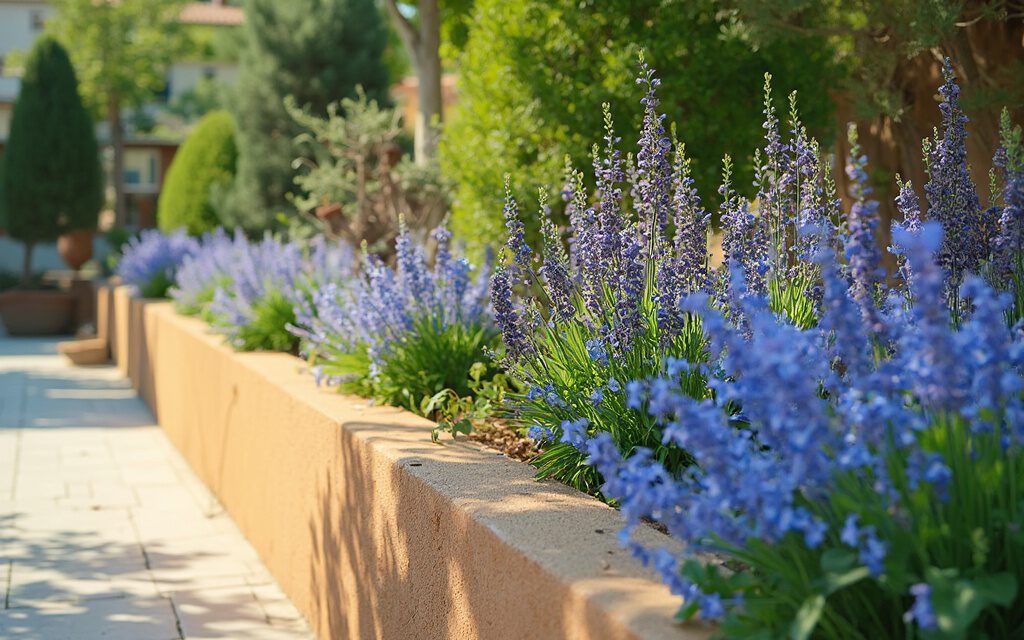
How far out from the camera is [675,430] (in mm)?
1818

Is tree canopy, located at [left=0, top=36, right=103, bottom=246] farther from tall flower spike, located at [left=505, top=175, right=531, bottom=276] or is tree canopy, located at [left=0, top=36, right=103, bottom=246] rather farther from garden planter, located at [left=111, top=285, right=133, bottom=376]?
tall flower spike, located at [left=505, top=175, right=531, bottom=276]

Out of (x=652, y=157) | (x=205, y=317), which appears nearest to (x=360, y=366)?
(x=652, y=157)

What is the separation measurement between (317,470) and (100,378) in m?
9.46

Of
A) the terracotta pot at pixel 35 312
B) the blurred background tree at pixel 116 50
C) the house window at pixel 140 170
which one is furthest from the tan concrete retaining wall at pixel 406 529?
the house window at pixel 140 170

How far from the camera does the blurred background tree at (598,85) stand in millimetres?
5699

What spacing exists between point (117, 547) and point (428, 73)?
475 centimetres

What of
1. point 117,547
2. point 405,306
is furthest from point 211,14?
point 405,306

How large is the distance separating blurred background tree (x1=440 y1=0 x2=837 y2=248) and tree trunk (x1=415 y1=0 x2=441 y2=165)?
264cm

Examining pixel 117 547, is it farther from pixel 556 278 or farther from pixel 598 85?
pixel 598 85

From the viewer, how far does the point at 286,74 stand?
12.2m

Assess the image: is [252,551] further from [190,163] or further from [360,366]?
[190,163]

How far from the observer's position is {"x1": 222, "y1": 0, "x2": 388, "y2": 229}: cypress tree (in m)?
12.2

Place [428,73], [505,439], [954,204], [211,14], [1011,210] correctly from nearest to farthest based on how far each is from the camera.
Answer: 1. [1011,210]
2. [954,204]
3. [505,439]
4. [428,73]
5. [211,14]

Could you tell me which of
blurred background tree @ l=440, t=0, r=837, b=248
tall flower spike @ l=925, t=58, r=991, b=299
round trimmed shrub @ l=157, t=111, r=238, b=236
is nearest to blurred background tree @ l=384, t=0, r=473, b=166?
blurred background tree @ l=440, t=0, r=837, b=248
